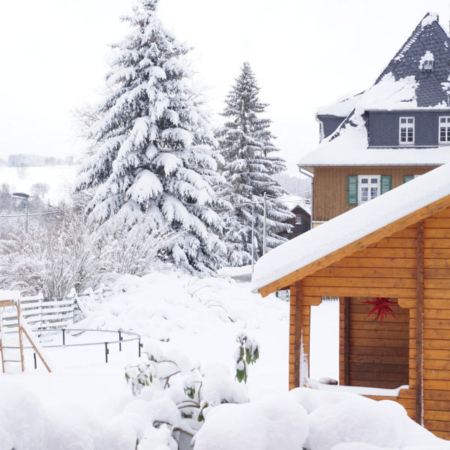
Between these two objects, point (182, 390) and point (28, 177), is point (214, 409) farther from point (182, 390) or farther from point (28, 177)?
point (28, 177)

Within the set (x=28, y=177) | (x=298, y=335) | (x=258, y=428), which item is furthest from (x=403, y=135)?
(x=28, y=177)

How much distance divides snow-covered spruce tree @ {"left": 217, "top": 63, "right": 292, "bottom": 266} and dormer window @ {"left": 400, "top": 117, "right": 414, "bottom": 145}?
16.0 meters

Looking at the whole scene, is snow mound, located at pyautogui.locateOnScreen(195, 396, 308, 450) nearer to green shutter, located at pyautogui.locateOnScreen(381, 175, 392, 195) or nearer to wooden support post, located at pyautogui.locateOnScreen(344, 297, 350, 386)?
wooden support post, located at pyautogui.locateOnScreen(344, 297, 350, 386)

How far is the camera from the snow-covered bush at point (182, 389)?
2850 mm

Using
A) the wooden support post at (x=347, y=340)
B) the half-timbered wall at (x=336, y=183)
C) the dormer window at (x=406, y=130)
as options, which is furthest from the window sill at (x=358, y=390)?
the dormer window at (x=406, y=130)

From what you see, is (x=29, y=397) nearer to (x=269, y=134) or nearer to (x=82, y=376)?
(x=82, y=376)

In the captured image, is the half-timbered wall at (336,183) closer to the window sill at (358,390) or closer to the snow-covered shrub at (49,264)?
the snow-covered shrub at (49,264)

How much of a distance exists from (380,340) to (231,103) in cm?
3447

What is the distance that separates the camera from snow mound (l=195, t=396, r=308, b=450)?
2168 millimetres

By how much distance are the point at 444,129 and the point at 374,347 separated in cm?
1786

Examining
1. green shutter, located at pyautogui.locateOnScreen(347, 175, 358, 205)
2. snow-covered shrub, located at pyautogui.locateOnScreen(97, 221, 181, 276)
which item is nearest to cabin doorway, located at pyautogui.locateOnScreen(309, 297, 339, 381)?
green shutter, located at pyautogui.locateOnScreen(347, 175, 358, 205)

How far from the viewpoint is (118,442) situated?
230cm

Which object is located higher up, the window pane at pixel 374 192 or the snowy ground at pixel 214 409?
the window pane at pixel 374 192

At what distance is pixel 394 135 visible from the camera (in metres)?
25.4
